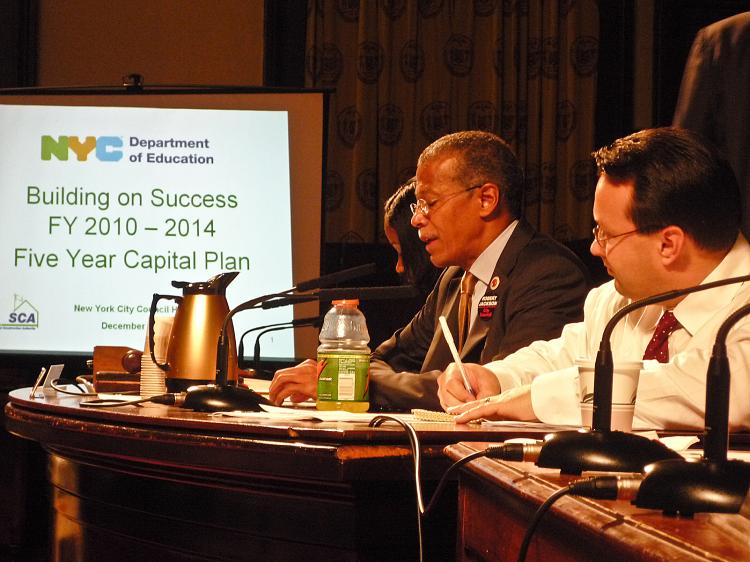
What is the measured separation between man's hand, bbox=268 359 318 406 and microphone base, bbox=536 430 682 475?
3.85 feet

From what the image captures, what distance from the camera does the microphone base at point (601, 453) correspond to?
0.89 meters

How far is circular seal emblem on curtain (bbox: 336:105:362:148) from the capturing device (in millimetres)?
4781

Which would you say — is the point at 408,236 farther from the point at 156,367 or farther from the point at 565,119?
the point at 565,119

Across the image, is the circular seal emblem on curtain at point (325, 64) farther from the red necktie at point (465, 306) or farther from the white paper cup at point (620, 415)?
the white paper cup at point (620, 415)

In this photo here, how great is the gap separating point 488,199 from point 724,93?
0.87m

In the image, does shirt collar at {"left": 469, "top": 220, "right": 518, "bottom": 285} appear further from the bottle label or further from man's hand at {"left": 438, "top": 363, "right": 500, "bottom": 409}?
the bottle label

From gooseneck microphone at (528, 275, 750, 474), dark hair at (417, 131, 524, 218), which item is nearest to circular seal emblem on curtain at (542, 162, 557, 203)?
dark hair at (417, 131, 524, 218)

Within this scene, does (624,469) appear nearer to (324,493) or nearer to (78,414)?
(324,493)

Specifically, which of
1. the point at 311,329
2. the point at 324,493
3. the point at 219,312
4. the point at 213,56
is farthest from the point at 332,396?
the point at 213,56

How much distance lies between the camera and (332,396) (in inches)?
73.9

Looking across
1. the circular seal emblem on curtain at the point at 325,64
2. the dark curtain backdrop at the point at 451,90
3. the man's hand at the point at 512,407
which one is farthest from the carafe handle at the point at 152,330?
the circular seal emblem on curtain at the point at 325,64

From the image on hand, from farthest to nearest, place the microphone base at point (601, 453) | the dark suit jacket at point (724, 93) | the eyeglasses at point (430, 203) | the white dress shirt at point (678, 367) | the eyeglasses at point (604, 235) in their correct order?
the eyeglasses at point (430, 203)
the dark suit jacket at point (724, 93)
the eyeglasses at point (604, 235)
the white dress shirt at point (678, 367)
the microphone base at point (601, 453)

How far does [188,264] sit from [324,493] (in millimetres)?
2642

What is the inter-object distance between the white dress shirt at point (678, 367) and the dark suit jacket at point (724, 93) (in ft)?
0.80
